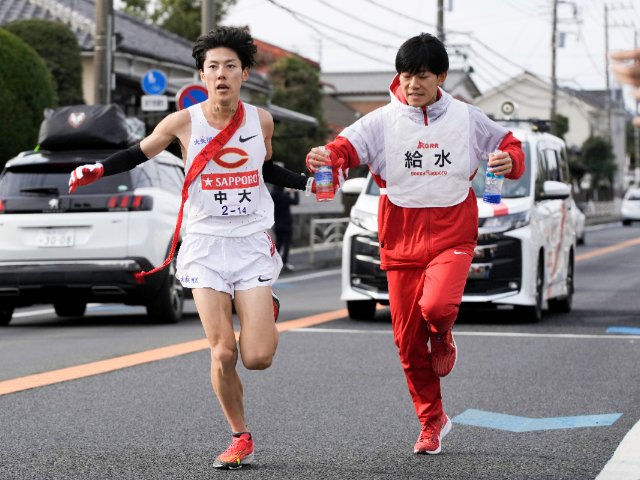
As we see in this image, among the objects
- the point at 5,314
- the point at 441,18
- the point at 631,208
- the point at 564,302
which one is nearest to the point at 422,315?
the point at 5,314

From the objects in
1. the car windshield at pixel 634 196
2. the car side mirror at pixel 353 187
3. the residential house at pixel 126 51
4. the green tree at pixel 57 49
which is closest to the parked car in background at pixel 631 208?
the car windshield at pixel 634 196

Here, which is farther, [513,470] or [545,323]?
[545,323]

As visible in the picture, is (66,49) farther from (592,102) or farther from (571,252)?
(592,102)

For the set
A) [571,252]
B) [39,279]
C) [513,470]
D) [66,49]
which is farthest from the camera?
[66,49]

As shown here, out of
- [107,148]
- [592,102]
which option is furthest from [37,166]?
[592,102]

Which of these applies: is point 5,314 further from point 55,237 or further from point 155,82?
point 155,82

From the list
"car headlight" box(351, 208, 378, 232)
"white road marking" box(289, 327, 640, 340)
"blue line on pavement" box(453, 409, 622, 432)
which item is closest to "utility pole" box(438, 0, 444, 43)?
"car headlight" box(351, 208, 378, 232)

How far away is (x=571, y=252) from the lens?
1658 centimetres

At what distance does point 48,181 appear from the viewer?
1353 centimetres

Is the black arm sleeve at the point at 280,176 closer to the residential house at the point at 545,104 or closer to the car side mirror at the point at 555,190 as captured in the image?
the car side mirror at the point at 555,190

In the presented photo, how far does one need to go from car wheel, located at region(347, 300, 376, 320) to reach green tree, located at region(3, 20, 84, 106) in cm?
1356

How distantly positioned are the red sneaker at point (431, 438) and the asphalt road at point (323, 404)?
0.06 meters

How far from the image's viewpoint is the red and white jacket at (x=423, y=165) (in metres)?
6.86

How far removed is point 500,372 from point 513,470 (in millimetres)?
3896
